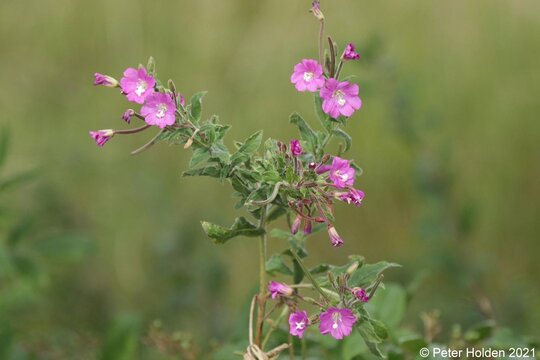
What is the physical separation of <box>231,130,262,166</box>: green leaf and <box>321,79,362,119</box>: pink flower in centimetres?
9

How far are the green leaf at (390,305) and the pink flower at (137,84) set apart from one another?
58 cm

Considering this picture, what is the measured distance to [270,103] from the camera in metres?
3.51

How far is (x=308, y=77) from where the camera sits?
3.61 feet

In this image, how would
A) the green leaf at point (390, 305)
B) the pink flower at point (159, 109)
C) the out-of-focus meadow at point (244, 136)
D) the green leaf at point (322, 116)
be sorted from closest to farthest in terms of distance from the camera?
the pink flower at point (159, 109), the green leaf at point (322, 116), the green leaf at point (390, 305), the out-of-focus meadow at point (244, 136)

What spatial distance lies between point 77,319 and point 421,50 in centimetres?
172

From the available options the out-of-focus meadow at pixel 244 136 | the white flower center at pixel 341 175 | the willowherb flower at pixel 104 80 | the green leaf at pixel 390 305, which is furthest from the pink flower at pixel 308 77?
the out-of-focus meadow at pixel 244 136

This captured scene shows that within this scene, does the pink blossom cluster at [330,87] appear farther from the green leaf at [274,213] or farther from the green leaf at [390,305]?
the green leaf at [390,305]

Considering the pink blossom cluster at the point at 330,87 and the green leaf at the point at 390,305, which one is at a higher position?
the pink blossom cluster at the point at 330,87

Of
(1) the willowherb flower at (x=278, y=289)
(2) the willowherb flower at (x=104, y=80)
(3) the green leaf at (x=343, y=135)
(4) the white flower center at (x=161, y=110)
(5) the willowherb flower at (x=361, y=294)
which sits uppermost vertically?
(2) the willowherb flower at (x=104, y=80)

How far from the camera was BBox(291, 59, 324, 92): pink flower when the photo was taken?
43.1 inches

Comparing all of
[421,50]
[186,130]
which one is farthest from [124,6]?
[186,130]

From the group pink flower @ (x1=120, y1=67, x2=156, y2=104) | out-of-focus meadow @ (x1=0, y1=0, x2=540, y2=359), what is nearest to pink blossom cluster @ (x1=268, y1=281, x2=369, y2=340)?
pink flower @ (x1=120, y1=67, x2=156, y2=104)

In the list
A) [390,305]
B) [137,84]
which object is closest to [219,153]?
[137,84]

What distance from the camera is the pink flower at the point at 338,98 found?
109 cm
